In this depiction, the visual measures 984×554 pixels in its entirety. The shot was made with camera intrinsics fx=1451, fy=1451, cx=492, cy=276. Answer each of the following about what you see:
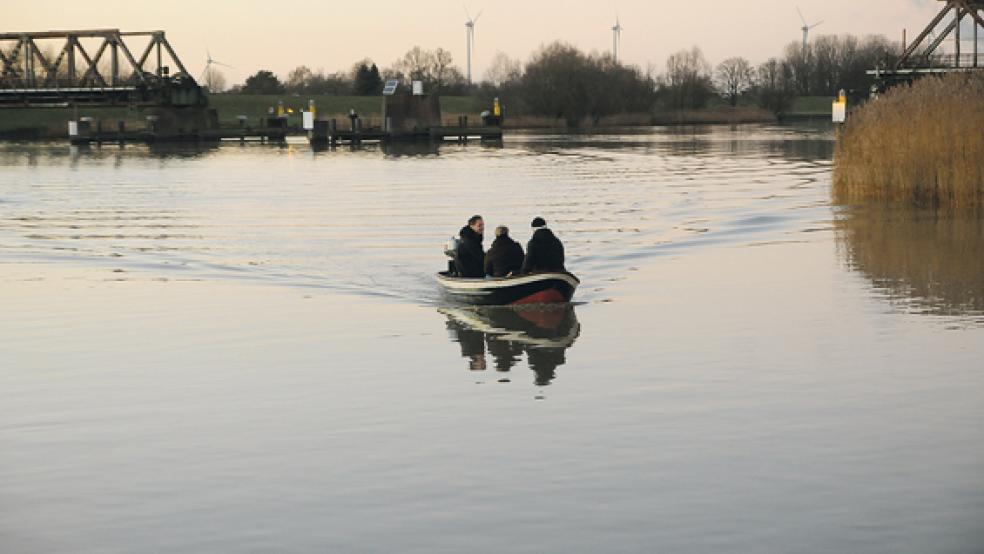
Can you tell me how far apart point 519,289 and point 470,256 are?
1570 millimetres

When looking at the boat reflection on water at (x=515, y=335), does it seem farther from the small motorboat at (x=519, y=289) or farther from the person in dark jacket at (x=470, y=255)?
the person in dark jacket at (x=470, y=255)

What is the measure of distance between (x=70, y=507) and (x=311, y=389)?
17.7ft

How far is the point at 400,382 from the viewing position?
57.9ft

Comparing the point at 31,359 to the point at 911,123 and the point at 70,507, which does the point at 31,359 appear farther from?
the point at 911,123

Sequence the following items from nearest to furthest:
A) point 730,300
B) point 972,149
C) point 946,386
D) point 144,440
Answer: point 144,440
point 946,386
point 730,300
point 972,149

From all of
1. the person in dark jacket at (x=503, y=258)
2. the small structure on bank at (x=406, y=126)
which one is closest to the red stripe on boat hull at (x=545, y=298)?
the person in dark jacket at (x=503, y=258)

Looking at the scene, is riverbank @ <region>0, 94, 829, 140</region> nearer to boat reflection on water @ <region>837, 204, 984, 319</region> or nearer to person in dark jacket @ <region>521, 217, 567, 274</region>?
boat reflection on water @ <region>837, 204, 984, 319</region>

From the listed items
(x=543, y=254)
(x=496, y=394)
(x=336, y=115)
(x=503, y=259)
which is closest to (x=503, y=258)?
(x=503, y=259)

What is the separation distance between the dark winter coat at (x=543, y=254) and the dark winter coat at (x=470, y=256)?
4.49ft

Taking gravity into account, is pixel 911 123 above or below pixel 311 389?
above

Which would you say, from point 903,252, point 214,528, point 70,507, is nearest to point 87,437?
point 70,507

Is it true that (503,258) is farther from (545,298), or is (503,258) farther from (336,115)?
(336,115)

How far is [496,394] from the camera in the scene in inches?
666

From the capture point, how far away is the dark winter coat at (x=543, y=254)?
24062 millimetres
